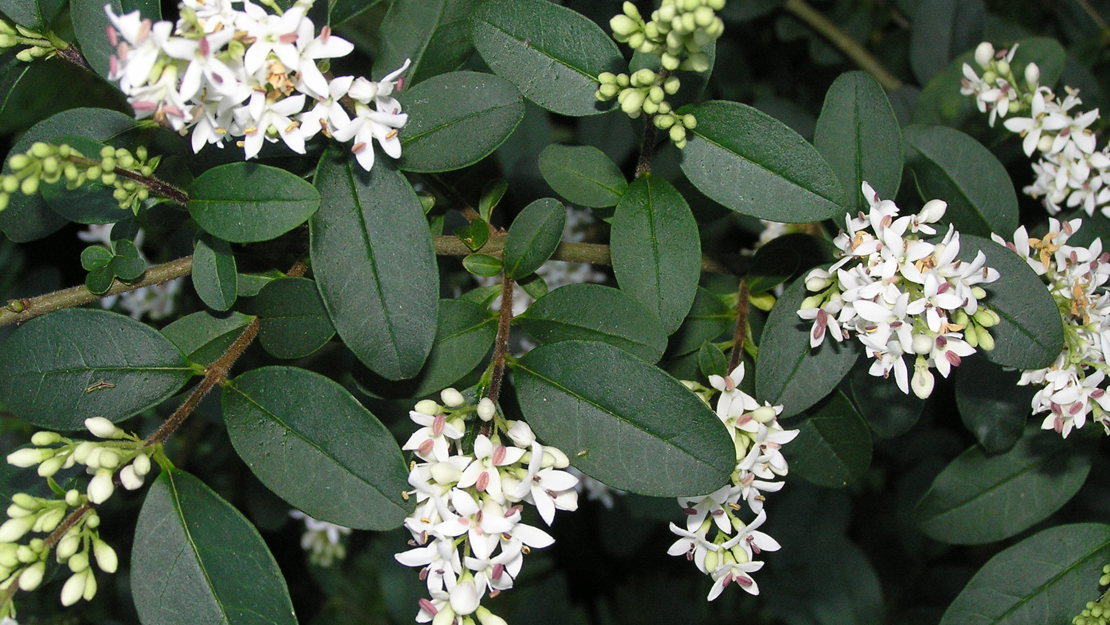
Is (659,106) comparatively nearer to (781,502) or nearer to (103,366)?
(103,366)

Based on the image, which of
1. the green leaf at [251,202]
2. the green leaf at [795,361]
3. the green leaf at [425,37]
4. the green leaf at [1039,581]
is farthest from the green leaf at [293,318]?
the green leaf at [1039,581]

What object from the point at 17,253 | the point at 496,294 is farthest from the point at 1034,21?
the point at 17,253

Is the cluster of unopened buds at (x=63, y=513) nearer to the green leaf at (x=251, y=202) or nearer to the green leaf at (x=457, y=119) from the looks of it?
the green leaf at (x=251, y=202)

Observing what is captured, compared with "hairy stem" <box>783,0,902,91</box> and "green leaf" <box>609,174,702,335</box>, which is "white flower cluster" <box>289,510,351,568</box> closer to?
"green leaf" <box>609,174,702,335</box>

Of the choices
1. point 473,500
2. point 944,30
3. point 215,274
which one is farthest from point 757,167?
point 944,30

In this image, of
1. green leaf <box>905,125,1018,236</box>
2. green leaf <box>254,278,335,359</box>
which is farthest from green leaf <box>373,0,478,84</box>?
green leaf <box>905,125,1018,236</box>
